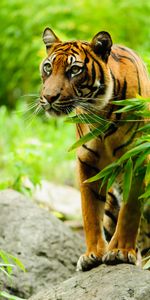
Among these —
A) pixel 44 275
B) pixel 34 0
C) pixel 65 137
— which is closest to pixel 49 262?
pixel 44 275

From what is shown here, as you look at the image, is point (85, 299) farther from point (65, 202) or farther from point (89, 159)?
point (65, 202)

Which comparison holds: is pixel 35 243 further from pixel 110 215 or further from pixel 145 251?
pixel 145 251

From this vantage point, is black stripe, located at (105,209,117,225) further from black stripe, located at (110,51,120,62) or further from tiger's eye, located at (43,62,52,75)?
tiger's eye, located at (43,62,52,75)

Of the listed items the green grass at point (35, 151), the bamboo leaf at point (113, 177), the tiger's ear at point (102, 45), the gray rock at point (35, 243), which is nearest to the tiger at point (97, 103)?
the tiger's ear at point (102, 45)

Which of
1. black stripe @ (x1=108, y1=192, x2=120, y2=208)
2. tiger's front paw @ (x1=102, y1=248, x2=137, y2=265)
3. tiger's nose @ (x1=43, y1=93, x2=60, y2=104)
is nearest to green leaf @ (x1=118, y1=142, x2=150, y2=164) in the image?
tiger's nose @ (x1=43, y1=93, x2=60, y2=104)

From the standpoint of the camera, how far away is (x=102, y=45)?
15.6ft

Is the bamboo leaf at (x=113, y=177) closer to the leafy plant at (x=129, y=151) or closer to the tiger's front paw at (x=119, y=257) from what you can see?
the leafy plant at (x=129, y=151)

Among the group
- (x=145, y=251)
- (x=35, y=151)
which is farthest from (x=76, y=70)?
(x=35, y=151)

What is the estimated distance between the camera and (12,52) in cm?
1291

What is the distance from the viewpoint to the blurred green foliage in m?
12.2

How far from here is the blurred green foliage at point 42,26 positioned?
12.2 m

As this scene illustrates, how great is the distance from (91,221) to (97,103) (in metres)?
0.77

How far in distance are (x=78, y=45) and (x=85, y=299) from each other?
147cm

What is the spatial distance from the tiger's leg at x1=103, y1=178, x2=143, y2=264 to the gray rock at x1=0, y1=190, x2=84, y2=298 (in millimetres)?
980
